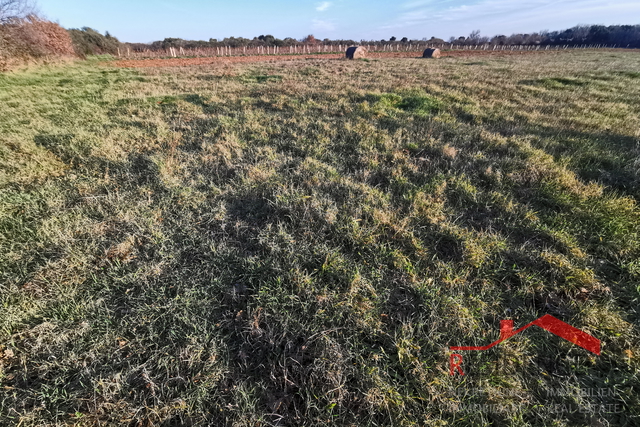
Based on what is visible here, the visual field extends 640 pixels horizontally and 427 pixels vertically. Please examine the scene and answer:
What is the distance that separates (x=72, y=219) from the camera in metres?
3.10

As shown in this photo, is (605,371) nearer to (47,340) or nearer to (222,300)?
(222,300)

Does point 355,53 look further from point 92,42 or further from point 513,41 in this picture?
point 513,41

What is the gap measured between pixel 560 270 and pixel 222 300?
10.1ft

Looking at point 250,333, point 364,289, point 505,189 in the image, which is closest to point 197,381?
point 250,333

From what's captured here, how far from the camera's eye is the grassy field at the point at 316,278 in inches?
65.2

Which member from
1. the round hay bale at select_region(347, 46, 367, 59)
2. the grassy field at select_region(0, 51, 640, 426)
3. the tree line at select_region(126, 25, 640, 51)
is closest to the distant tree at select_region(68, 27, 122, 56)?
the tree line at select_region(126, 25, 640, 51)

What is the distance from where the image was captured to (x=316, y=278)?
95.3 inches

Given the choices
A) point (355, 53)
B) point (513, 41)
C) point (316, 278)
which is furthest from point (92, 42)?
point (513, 41)

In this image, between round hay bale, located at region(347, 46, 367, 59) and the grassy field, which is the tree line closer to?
round hay bale, located at region(347, 46, 367, 59)

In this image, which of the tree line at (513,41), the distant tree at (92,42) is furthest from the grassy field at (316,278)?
the tree line at (513,41)

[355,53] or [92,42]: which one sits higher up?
[92,42]

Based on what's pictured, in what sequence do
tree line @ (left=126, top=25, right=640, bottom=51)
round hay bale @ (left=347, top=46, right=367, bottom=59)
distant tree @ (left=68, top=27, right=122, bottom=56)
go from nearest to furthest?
round hay bale @ (left=347, top=46, right=367, bottom=59) → distant tree @ (left=68, top=27, right=122, bottom=56) → tree line @ (left=126, top=25, right=640, bottom=51)

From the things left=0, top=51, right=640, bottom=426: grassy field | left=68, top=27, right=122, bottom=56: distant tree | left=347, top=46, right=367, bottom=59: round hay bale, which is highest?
left=68, top=27, right=122, bottom=56: distant tree

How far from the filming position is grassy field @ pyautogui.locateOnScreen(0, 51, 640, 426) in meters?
1.66
